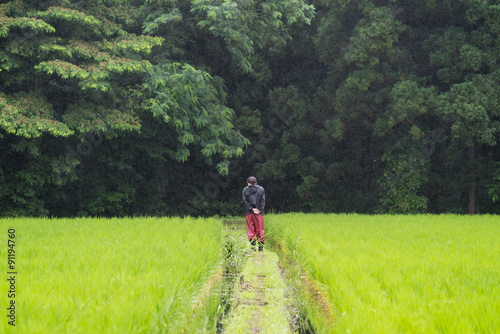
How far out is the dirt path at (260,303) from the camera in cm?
437

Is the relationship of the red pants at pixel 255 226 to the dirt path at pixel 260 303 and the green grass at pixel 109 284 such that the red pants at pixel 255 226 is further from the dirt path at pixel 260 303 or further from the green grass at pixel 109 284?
the green grass at pixel 109 284

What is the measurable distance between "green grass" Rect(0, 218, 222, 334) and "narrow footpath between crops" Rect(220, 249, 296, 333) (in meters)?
0.38

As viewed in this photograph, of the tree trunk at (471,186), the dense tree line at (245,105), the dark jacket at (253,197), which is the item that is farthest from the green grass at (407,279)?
the tree trunk at (471,186)

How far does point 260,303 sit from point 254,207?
3.75m

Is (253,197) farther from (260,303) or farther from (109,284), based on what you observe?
(109,284)

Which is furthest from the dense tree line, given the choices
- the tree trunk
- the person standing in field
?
the person standing in field

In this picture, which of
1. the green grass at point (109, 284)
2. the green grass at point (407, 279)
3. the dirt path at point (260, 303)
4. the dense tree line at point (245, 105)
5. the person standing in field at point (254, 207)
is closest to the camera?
the green grass at point (109, 284)

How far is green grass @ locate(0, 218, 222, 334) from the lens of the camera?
10.2ft

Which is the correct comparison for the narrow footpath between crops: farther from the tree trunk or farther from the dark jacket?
the tree trunk

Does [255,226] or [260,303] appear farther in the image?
[255,226]

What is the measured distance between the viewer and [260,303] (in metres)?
5.22

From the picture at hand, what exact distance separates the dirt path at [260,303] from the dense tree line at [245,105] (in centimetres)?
876

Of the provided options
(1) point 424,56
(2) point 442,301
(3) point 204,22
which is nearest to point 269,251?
(2) point 442,301

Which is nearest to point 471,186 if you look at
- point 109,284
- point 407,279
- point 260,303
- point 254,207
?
point 254,207
